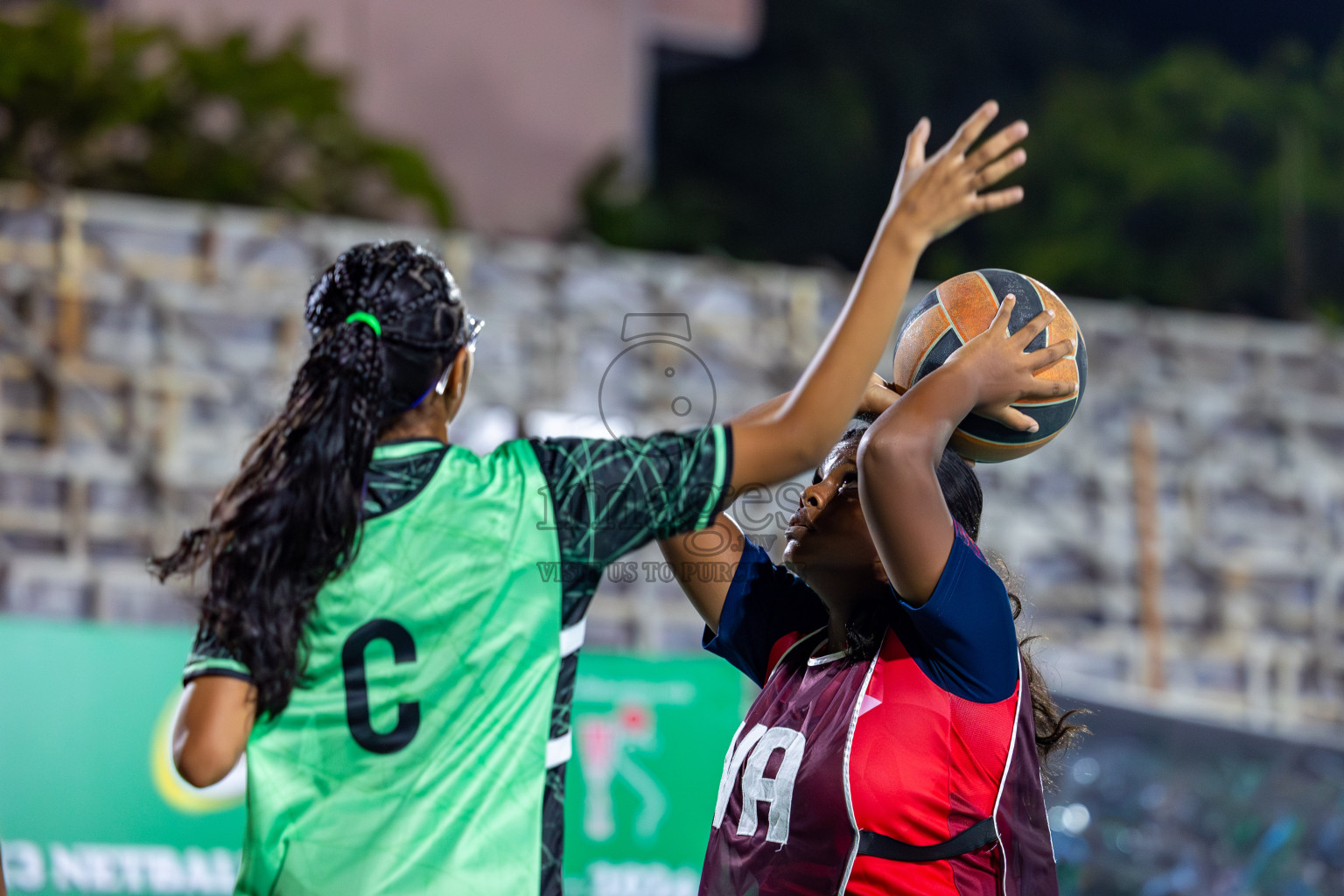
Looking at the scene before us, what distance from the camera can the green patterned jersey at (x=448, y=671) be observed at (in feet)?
6.13

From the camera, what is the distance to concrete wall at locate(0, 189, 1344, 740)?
30.2 feet

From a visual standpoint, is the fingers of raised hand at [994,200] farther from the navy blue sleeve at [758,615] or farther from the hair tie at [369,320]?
the navy blue sleeve at [758,615]

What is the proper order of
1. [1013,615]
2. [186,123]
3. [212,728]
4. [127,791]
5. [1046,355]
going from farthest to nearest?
[186,123]
[127,791]
[1013,615]
[1046,355]
[212,728]

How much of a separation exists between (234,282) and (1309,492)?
9.15 meters

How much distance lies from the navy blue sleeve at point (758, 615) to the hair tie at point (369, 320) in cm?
104

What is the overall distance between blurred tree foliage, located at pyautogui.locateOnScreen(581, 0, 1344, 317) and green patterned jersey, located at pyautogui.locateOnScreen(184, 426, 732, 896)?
16.4 metres

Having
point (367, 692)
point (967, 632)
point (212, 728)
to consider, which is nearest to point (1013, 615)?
point (967, 632)

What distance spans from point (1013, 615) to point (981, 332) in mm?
554

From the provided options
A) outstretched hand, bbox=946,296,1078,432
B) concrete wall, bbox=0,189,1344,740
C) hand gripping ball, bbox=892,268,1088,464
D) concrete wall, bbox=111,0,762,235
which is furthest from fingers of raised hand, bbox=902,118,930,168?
concrete wall, bbox=111,0,762,235

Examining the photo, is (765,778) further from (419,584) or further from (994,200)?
(994,200)

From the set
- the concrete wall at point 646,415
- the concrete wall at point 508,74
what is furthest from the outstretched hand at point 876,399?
the concrete wall at point 508,74

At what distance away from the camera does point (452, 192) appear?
13.9m

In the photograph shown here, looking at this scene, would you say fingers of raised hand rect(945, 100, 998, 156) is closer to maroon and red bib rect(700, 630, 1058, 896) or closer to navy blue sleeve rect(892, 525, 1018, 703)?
navy blue sleeve rect(892, 525, 1018, 703)

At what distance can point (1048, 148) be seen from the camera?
22.5 metres
